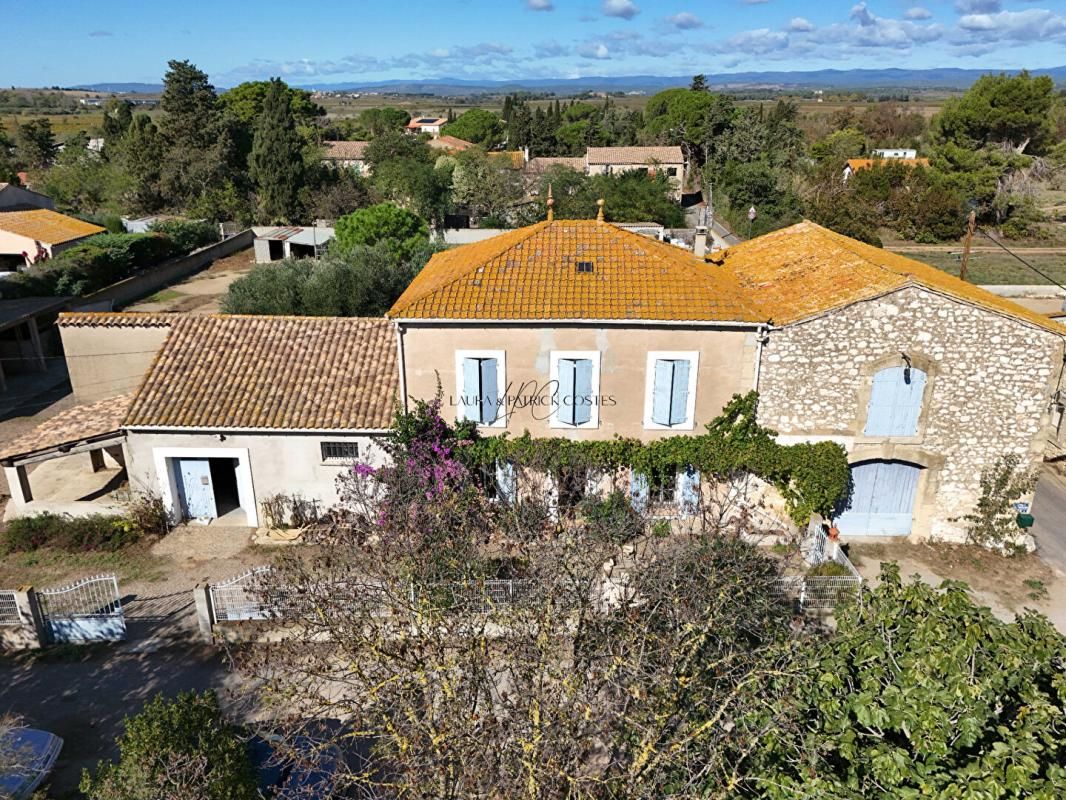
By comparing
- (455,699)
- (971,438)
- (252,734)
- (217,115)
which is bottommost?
(252,734)

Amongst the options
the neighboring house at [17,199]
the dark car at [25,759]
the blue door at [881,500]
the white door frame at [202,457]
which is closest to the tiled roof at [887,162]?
the blue door at [881,500]

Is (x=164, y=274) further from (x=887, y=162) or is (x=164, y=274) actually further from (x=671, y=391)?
(x=887, y=162)

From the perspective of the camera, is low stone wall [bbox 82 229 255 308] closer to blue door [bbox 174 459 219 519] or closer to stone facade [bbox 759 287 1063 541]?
blue door [bbox 174 459 219 519]

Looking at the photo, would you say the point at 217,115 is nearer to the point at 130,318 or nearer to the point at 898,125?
the point at 130,318

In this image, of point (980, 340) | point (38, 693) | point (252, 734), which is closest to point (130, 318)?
point (38, 693)

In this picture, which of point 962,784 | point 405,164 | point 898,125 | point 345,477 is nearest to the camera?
point 962,784

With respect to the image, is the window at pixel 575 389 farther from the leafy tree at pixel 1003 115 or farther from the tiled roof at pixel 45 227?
the leafy tree at pixel 1003 115
